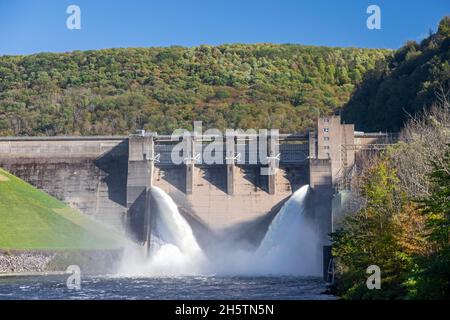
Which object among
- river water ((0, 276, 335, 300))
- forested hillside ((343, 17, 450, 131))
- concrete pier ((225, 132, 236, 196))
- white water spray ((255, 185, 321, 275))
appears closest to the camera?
river water ((0, 276, 335, 300))

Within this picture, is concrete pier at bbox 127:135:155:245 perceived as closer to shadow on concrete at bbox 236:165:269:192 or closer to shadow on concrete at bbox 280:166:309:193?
shadow on concrete at bbox 236:165:269:192

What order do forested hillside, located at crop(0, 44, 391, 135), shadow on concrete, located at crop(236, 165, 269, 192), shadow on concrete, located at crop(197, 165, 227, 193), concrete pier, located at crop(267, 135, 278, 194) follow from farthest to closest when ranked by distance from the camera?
forested hillside, located at crop(0, 44, 391, 135)
shadow on concrete, located at crop(197, 165, 227, 193)
shadow on concrete, located at crop(236, 165, 269, 192)
concrete pier, located at crop(267, 135, 278, 194)

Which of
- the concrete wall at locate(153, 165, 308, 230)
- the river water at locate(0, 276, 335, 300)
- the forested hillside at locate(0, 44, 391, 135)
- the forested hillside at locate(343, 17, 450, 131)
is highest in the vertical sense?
the forested hillside at locate(0, 44, 391, 135)

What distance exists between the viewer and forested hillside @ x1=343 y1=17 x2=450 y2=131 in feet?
297

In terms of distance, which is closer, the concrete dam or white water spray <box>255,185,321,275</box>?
white water spray <box>255,185,321,275</box>

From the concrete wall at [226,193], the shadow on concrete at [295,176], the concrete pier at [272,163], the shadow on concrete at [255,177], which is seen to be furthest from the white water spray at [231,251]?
the shadow on concrete at [255,177]

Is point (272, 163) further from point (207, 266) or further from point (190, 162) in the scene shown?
point (207, 266)

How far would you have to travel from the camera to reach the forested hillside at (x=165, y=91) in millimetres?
151750

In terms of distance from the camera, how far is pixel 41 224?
74500mm

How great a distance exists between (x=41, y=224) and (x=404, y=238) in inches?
1656

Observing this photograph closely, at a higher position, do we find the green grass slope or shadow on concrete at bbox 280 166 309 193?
shadow on concrete at bbox 280 166 309 193

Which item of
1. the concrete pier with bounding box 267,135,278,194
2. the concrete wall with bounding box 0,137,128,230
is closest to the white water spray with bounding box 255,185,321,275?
the concrete pier with bounding box 267,135,278,194

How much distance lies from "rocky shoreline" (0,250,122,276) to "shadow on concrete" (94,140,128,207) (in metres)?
10.9
